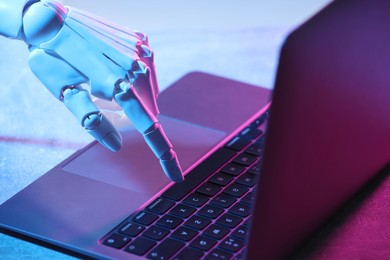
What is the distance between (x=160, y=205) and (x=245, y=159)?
12 centimetres

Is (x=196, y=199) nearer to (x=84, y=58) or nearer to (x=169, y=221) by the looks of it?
(x=169, y=221)

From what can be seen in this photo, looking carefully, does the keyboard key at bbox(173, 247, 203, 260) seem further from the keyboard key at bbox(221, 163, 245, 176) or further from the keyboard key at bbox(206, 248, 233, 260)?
the keyboard key at bbox(221, 163, 245, 176)

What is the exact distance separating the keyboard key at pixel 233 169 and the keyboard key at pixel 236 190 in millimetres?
22

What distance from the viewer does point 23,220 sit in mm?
690

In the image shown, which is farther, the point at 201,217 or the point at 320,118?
the point at 201,217

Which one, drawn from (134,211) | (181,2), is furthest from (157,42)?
(134,211)

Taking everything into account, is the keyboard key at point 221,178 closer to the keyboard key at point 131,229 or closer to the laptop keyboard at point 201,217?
the laptop keyboard at point 201,217

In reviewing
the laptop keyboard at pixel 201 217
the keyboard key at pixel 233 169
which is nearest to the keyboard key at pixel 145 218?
the laptop keyboard at pixel 201 217

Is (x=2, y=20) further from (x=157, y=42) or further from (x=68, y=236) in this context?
(x=157, y=42)

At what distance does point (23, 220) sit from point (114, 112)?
0.18 metres

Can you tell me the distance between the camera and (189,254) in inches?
24.9

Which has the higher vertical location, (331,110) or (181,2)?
(331,110)

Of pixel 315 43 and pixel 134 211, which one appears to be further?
pixel 134 211

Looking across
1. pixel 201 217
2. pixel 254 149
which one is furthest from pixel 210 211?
pixel 254 149
